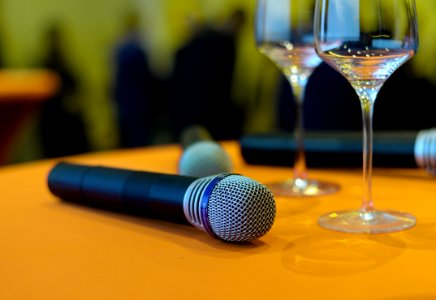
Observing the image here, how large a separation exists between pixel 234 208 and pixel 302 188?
298mm

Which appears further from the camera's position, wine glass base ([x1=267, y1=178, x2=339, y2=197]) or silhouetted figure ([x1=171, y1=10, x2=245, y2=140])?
silhouetted figure ([x1=171, y1=10, x2=245, y2=140])

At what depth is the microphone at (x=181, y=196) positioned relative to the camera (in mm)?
633

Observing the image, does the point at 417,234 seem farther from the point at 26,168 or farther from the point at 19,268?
the point at 26,168

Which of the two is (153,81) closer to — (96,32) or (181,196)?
(96,32)

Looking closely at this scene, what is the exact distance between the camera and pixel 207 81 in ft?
12.1

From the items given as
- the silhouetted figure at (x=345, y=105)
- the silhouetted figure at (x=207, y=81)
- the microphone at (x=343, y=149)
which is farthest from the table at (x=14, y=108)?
the microphone at (x=343, y=149)

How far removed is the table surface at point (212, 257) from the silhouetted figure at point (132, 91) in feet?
13.1

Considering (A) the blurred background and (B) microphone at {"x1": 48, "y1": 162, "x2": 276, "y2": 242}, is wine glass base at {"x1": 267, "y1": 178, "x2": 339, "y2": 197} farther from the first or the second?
(A) the blurred background

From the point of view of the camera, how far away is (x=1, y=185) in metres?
1.06

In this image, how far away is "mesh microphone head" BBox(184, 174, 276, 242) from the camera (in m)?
0.63

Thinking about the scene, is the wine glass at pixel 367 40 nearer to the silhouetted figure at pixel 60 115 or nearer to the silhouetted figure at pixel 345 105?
the silhouetted figure at pixel 345 105

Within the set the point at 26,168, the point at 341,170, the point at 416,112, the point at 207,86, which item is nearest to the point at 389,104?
the point at 416,112

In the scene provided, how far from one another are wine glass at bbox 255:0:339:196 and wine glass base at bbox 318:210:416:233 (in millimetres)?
132

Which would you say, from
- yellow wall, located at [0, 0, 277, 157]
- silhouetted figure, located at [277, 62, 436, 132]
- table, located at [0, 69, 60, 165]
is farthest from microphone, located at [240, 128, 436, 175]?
yellow wall, located at [0, 0, 277, 157]
